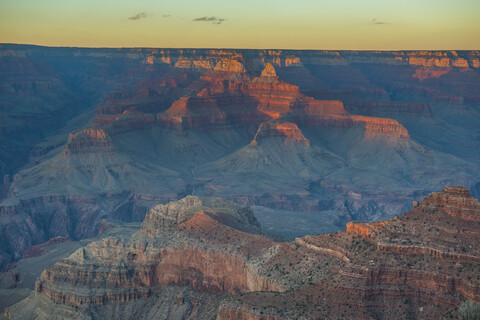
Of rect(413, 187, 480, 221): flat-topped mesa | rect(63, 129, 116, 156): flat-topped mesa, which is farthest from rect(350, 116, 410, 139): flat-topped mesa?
rect(413, 187, 480, 221): flat-topped mesa

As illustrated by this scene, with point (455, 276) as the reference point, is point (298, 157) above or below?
below

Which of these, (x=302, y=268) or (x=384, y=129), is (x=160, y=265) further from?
(x=384, y=129)

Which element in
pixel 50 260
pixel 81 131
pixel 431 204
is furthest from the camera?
pixel 81 131

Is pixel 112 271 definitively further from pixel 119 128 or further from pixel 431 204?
pixel 119 128

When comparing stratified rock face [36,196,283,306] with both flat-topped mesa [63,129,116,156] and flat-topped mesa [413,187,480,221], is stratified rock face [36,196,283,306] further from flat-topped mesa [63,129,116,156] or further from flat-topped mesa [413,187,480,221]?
flat-topped mesa [63,129,116,156]

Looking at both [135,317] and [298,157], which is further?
[298,157]

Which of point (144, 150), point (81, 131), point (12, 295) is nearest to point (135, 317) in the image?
point (12, 295)

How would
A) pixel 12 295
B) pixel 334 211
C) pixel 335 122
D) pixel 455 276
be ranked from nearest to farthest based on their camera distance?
pixel 455 276
pixel 12 295
pixel 334 211
pixel 335 122
